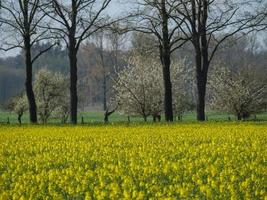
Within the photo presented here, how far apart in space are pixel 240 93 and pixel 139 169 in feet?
121

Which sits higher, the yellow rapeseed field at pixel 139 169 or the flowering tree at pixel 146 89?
the flowering tree at pixel 146 89

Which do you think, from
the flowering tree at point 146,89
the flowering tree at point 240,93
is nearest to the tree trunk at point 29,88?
the flowering tree at point 146,89

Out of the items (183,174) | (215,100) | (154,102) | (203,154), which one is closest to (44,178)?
(183,174)

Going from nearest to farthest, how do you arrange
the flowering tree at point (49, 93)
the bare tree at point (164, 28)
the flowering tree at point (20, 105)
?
the bare tree at point (164, 28), the flowering tree at point (49, 93), the flowering tree at point (20, 105)

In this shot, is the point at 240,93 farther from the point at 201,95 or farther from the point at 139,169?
the point at 139,169

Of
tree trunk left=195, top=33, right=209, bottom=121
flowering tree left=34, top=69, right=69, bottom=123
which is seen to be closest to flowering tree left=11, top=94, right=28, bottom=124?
flowering tree left=34, top=69, right=69, bottom=123

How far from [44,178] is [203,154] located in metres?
4.35

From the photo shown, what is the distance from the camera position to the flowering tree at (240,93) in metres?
46.3

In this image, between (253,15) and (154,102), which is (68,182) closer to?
(253,15)

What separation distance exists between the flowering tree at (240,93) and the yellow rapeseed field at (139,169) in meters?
29.4

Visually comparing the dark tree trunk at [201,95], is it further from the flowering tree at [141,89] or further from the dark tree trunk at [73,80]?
the flowering tree at [141,89]

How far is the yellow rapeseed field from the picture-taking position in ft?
26.9

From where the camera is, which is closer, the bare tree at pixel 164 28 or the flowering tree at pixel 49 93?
the bare tree at pixel 164 28

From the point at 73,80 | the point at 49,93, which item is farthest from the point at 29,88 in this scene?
the point at 49,93
